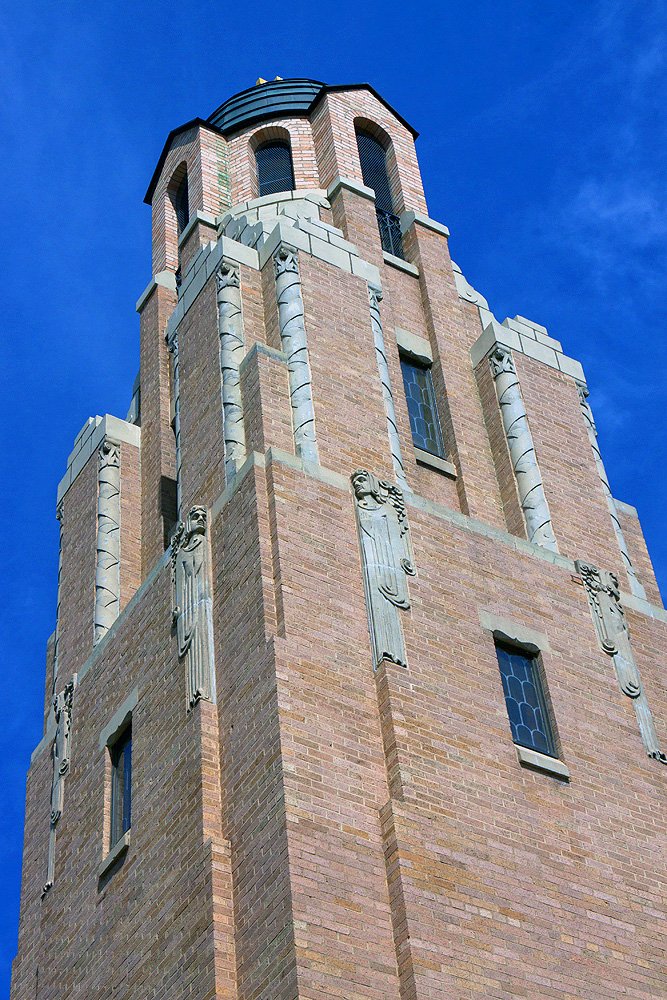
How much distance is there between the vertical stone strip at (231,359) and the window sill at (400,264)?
3.68m

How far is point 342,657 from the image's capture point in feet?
63.9

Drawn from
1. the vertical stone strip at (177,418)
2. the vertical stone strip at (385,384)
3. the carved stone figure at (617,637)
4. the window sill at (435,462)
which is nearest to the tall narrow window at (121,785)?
the vertical stone strip at (177,418)

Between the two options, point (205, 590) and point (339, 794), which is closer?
point (339, 794)

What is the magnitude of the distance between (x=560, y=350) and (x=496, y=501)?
14.1 feet

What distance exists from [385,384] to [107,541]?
5279mm

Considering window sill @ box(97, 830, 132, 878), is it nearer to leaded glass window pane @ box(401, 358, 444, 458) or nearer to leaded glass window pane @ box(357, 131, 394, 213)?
leaded glass window pane @ box(401, 358, 444, 458)

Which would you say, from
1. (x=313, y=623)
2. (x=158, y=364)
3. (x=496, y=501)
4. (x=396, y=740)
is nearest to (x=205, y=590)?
(x=313, y=623)

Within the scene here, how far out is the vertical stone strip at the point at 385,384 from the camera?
896 inches

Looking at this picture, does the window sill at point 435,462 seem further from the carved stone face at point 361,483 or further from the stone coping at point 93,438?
the stone coping at point 93,438

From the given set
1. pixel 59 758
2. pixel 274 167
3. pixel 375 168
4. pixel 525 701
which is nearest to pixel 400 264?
pixel 375 168

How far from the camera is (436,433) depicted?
25.5 meters

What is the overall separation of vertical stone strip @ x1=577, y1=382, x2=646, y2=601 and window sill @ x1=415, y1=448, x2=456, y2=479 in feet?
9.04

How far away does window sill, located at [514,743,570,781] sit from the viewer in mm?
20078

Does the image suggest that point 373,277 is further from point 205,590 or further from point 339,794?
point 339,794
